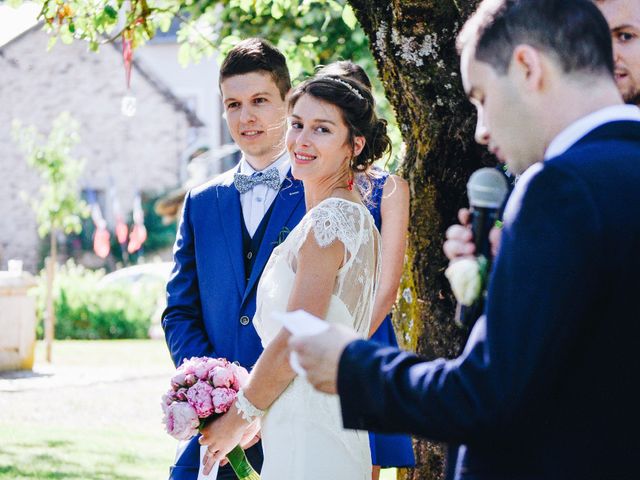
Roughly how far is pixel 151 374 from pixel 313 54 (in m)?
8.66

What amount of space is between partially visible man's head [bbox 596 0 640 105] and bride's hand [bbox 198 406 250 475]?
1.63 meters

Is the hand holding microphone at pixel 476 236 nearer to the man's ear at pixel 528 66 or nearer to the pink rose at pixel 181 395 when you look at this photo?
the man's ear at pixel 528 66

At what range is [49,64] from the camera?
44.2 meters

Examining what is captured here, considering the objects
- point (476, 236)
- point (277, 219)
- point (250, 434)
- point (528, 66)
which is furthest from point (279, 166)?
point (528, 66)

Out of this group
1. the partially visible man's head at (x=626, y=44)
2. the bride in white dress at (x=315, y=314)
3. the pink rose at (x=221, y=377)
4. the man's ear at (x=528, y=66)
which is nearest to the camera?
the man's ear at (x=528, y=66)

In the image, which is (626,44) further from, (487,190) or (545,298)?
(545,298)

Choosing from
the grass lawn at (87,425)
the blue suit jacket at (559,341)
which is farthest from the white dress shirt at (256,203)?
the grass lawn at (87,425)

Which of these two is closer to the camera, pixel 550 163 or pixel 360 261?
pixel 550 163

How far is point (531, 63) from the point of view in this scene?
2.07 meters

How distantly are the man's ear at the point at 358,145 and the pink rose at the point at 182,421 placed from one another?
109 centimetres

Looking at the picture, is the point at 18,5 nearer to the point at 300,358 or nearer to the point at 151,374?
the point at 300,358

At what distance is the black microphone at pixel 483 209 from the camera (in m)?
2.27

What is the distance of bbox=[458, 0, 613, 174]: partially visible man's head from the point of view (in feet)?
6.82

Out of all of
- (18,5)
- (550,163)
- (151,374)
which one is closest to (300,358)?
(550,163)
